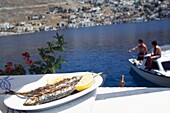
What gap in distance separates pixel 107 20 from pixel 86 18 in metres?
12.6

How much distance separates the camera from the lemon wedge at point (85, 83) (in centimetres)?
506

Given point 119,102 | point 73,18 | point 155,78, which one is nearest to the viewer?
point 119,102

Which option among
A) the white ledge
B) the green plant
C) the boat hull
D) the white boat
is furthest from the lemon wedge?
the boat hull

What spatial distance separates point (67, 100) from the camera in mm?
4746

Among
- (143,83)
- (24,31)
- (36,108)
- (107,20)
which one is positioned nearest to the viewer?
(36,108)

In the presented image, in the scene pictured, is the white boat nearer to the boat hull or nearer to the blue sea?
the boat hull

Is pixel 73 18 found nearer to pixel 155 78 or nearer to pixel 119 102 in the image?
pixel 155 78

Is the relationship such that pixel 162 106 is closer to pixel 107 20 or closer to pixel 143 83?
pixel 143 83

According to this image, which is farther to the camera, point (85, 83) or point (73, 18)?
point (73, 18)

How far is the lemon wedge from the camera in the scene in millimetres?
5059

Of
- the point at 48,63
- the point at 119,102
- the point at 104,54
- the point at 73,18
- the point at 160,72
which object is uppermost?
the point at 48,63

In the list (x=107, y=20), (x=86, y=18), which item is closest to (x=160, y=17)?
(x=107, y=20)

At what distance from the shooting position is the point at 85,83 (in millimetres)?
5180

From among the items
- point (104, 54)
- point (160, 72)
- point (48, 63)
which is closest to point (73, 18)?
point (104, 54)
